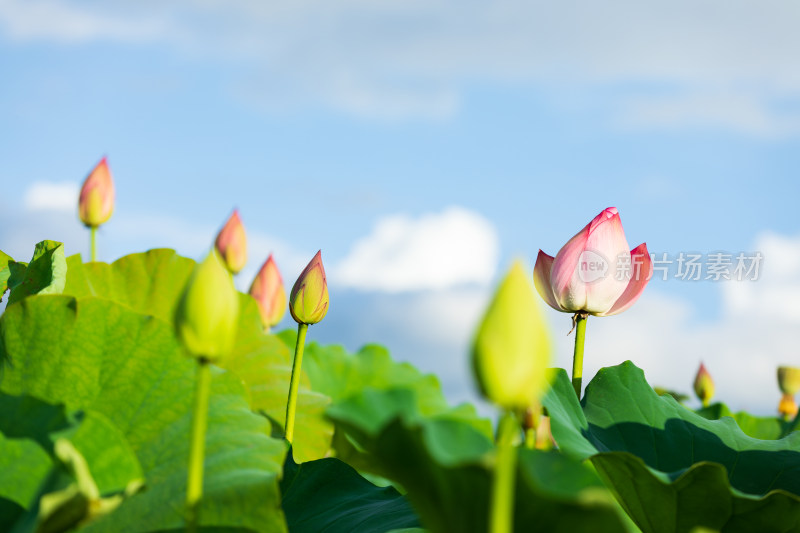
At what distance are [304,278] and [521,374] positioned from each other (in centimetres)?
86

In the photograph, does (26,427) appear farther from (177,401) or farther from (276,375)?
(276,375)

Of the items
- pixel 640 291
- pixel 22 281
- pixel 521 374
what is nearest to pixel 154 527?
pixel 521 374

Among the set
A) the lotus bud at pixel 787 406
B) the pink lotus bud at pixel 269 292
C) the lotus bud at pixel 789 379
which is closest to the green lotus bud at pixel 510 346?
the pink lotus bud at pixel 269 292

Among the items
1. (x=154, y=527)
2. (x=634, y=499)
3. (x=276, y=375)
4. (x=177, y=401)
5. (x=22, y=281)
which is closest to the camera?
(x=154, y=527)

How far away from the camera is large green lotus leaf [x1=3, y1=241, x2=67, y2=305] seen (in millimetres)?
1040

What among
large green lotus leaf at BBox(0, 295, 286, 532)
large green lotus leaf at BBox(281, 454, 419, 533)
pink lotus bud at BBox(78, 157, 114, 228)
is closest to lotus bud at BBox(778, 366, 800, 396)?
large green lotus leaf at BBox(281, 454, 419, 533)

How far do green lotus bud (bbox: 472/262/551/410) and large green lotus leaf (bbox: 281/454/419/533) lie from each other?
0.59 meters

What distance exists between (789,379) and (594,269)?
1.76 metres

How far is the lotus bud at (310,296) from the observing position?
118 centimetres

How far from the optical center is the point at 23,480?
2.07 feet

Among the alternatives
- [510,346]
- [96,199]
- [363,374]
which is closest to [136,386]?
[510,346]

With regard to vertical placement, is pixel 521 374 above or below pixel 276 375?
above

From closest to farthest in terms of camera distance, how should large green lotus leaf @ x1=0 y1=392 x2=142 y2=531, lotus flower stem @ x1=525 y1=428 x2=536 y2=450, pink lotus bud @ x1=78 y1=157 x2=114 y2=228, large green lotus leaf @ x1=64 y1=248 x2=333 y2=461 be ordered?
1. large green lotus leaf @ x1=0 y1=392 x2=142 y2=531
2. lotus flower stem @ x1=525 y1=428 x2=536 y2=450
3. large green lotus leaf @ x1=64 y1=248 x2=333 y2=461
4. pink lotus bud @ x1=78 y1=157 x2=114 y2=228

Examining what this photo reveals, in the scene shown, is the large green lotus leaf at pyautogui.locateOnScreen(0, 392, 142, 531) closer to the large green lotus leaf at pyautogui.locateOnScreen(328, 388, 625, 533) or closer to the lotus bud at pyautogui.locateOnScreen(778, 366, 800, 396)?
the large green lotus leaf at pyautogui.locateOnScreen(328, 388, 625, 533)
